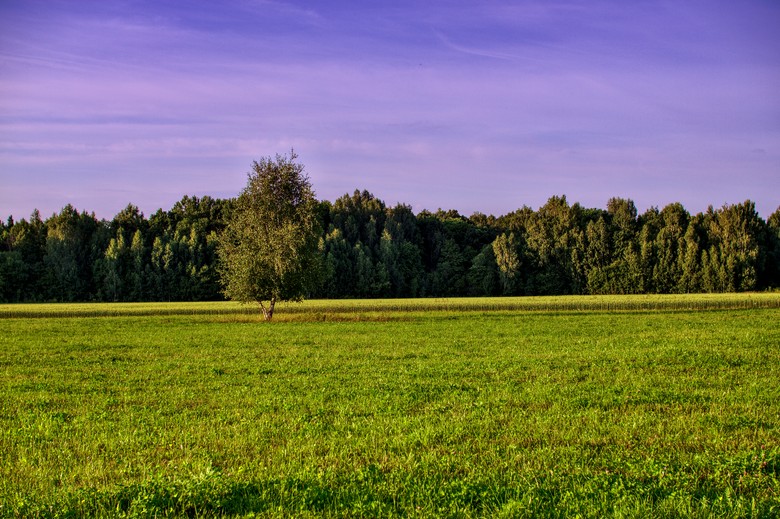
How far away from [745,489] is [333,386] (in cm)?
1069

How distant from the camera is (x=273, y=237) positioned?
161 ft

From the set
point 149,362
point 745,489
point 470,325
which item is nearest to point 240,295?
point 470,325

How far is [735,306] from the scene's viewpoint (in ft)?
209

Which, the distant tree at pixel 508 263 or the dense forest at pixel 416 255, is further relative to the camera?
the distant tree at pixel 508 263

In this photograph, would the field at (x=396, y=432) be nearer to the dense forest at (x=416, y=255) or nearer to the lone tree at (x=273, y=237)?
the lone tree at (x=273, y=237)

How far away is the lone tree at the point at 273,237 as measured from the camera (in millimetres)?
48781

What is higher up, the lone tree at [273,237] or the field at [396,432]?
the lone tree at [273,237]

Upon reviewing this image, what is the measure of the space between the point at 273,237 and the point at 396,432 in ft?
127

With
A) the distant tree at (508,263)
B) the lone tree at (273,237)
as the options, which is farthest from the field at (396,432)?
the distant tree at (508,263)

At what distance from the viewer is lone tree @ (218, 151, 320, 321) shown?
160 ft

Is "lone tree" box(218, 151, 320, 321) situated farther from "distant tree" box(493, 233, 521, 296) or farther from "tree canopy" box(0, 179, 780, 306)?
"distant tree" box(493, 233, 521, 296)

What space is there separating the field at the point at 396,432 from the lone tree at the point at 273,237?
22712 millimetres

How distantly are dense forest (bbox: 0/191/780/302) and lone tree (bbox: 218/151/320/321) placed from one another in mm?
50138

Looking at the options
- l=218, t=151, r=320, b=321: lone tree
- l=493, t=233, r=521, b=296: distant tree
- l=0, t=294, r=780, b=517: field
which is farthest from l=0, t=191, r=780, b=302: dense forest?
l=0, t=294, r=780, b=517: field
